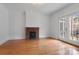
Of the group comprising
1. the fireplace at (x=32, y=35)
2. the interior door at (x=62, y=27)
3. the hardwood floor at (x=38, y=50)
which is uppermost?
the interior door at (x=62, y=27)

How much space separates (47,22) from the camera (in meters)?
10.1

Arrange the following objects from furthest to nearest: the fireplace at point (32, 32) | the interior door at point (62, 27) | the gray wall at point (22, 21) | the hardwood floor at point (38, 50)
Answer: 1. the gray wall at point (22, 21)
2. the fireplace at point (32, 32)
3. the interior door at point (62, 27)
4. the hardwood floor at point (38, 50)

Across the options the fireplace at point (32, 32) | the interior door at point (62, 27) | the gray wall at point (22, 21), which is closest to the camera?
the interior door at point (62, 27)

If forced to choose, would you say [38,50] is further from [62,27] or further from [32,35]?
[32,35]

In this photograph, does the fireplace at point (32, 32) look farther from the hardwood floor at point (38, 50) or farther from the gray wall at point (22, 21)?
the hardwood floor at point (38, 50)

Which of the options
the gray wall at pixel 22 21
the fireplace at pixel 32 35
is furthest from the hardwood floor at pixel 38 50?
the gray wall at pixel 22 21

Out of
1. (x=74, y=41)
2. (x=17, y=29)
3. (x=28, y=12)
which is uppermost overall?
(x=28, y=12)

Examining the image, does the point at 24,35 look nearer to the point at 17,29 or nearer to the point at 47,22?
the point at 17,29

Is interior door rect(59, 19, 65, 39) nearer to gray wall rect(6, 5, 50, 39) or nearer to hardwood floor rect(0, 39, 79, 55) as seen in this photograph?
gray wall rect(6, 5, 50, 39)

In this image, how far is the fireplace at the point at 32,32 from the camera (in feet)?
30.3

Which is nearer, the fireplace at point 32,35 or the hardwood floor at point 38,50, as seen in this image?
the hardwood floor at point 38,50
